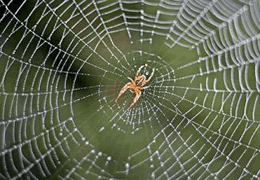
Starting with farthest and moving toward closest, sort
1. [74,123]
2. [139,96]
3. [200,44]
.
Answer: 1. [74,123]
2. [200,44]
3. [139,96]

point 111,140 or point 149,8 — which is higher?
point 149,8

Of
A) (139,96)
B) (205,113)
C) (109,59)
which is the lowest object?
(205,113)

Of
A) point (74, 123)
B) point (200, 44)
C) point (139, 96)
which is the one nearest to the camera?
point (139, 96)

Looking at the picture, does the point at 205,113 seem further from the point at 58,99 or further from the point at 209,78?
the point at 58,99

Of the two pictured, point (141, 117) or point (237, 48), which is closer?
point (237, 48)

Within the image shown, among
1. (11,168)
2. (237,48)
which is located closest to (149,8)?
(237,48)

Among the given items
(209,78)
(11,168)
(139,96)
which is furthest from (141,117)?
(11,168)

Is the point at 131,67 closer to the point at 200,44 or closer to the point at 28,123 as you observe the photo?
the point at 200,44
